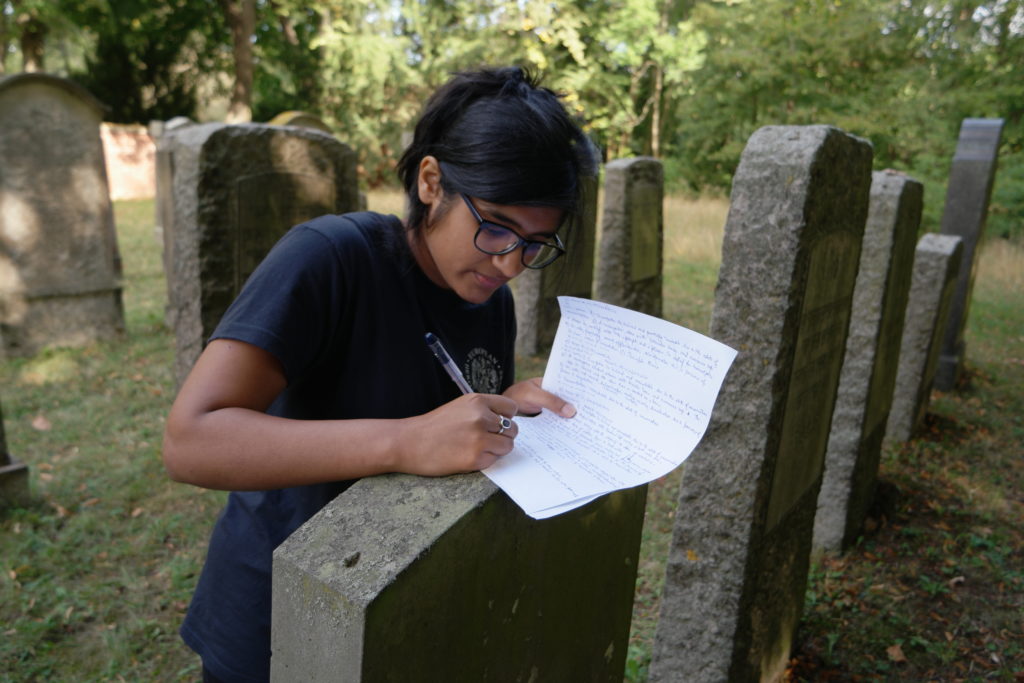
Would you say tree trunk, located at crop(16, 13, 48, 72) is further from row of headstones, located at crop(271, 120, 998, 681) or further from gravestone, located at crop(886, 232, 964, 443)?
row of headstones, located at crop(271, 120, 998, 681)

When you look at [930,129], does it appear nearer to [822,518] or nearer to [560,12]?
[560,12]

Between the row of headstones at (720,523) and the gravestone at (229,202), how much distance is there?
2936mm

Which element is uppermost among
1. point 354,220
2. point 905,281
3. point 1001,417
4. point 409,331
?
point 354,220

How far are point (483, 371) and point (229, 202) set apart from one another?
122 inches

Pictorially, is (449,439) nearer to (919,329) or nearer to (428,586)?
(428,586)

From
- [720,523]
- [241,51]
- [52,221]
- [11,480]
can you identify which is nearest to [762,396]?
[720,523]

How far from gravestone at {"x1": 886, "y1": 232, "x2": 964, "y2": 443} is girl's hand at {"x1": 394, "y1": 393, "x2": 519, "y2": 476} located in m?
4.94

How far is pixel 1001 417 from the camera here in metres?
5.99

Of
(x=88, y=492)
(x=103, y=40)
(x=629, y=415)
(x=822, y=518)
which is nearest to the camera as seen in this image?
(x=629, y=415)

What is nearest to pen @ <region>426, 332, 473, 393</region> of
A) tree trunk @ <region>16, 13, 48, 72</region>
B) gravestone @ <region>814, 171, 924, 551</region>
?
gravestone @ <region>814, 171, 924, 551</region>

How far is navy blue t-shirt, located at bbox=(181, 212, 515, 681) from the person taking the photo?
1.09 meters

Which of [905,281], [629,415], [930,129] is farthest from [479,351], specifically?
[930,129]

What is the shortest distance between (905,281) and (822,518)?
153 centimetres

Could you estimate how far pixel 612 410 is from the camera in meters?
1.25
